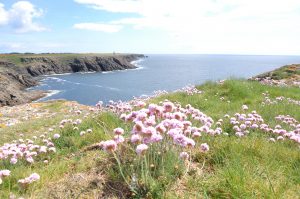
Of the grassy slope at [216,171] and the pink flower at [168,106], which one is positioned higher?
the pink flower at [168,106]

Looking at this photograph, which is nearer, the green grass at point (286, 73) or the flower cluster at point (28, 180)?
the flower cluster at point (28, 180)

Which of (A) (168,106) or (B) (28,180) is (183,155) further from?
(B) (28,180)

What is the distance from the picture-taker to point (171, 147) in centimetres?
409

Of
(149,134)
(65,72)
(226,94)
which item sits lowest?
(65,72)

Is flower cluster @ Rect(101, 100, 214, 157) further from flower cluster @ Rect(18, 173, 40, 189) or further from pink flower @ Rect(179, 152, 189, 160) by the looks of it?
flower cluster @ Rect(18, 173, 40, 189)

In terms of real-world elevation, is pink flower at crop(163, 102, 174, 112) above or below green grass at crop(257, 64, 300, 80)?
above

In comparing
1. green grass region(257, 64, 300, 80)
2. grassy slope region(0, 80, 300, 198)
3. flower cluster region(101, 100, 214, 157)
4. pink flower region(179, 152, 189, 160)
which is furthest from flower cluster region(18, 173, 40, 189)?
green grass region(257, 64, 300, 80)

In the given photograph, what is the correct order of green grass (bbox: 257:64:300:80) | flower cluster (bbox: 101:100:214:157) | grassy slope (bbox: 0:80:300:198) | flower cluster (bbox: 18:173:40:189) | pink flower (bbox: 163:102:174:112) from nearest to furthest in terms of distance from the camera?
flower cluster (bbox: 101:100:214:157) → grassy slope (bbox: 0:80:300:198) → flower cluster (bbox: 18:173:40:189) → pink flower (bbox: 163:102:174:112) → green grass (bbox: 257:64:300:80)

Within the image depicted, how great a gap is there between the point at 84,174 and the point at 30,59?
13510cm

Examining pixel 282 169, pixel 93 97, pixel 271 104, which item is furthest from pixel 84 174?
pixel 93 97

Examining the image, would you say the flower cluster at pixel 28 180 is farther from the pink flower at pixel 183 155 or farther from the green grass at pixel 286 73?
the green grass at pixel 286 73

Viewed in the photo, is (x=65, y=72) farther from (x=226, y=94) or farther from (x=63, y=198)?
(x=63, y=198)

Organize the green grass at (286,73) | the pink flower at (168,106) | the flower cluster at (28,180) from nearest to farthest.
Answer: the flower cluster at (28,180), the pink flower at (168,106), the green grass at (286,73)

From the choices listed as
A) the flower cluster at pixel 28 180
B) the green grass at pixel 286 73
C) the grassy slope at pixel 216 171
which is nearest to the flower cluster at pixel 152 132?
the grassy slope at pixel 216 171
